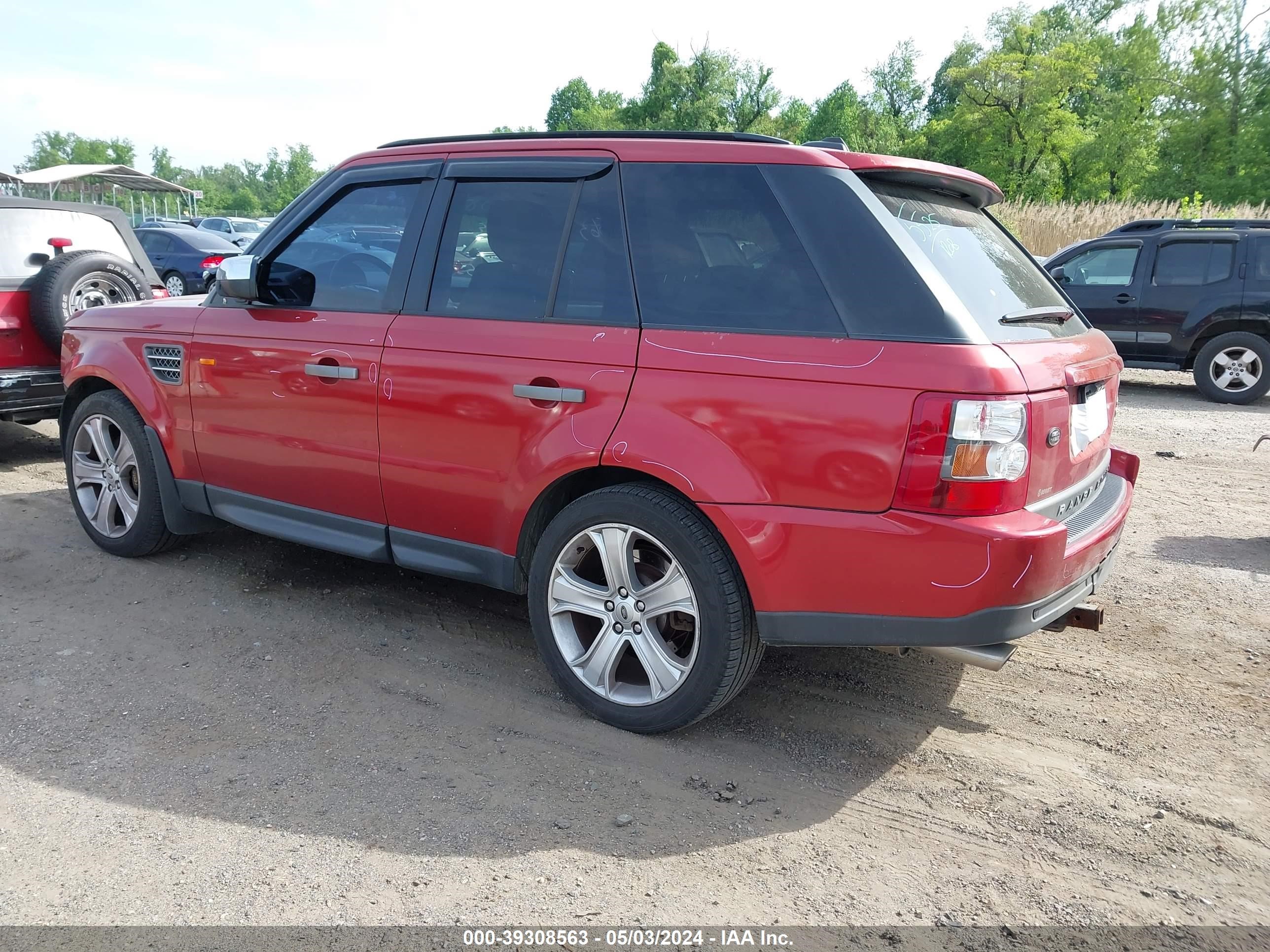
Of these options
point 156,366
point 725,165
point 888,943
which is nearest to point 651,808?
point 888,943

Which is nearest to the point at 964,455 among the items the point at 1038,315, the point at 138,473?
the point at 1038,315

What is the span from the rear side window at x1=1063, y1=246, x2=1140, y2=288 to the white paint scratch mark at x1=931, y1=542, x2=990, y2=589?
10456mm

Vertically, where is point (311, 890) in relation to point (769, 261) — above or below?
below

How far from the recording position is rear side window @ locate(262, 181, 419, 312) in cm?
396

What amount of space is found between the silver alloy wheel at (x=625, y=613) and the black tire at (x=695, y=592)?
29mm

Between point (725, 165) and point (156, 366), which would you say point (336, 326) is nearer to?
point (156, 366)

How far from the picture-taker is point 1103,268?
11.9 metres

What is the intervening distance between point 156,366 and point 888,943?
4.16m

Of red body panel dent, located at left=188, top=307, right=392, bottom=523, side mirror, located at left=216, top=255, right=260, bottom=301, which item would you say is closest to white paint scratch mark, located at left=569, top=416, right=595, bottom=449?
red body panel dent, located at left=188, top=307, right=392, bottom=523

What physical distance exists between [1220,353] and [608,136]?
10118mm

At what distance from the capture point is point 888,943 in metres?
2.38

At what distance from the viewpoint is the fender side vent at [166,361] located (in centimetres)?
462

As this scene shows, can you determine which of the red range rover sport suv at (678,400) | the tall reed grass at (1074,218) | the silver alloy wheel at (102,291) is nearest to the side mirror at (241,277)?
the red range rover sport suv at (678,400)

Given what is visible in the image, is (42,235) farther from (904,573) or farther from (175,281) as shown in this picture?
(175,281)
